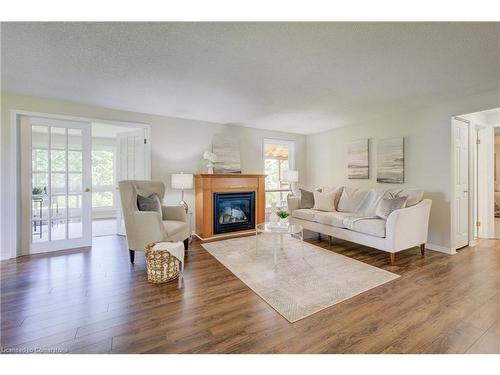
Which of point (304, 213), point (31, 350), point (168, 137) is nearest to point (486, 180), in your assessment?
point (304, 213)

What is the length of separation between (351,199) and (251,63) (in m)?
2.96

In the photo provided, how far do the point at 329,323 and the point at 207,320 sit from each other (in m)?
0.92

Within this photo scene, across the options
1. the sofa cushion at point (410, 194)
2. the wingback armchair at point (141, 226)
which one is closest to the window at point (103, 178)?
the wingback armchair at point (141, 226)

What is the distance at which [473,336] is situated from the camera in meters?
1.53

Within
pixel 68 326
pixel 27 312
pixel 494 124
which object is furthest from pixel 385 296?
pixel 494 124

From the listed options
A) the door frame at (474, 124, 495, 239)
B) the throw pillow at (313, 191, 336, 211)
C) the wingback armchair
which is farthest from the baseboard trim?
the wingback armchair

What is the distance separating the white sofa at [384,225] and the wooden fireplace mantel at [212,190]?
1.21 meters

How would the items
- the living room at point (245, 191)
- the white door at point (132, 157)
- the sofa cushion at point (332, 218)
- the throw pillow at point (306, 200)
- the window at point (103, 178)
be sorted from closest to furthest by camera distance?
the living room at point (245, 191), the sofa cushion at point (332, 218), the white door at point (132, 157), the throw pillow at point (306, 200), the window at point (103, 178)

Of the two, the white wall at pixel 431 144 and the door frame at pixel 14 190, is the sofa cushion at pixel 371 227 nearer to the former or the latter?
the white wall at pixel 431 144

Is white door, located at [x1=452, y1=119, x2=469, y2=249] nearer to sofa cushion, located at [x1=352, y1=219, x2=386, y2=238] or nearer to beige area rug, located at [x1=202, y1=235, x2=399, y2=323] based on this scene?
sofa cushion, located at [x1=352, y1=219, x2=386, y2=238]

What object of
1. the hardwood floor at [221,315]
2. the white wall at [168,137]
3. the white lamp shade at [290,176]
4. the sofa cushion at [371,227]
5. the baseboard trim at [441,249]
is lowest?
the hardwood floor at [221,315]

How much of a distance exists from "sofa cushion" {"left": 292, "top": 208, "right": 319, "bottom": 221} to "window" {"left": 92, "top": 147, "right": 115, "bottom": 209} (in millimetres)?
5291

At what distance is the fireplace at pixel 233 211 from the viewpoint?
13.8ft

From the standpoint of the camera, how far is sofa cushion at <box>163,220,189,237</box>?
3004 millimetres
